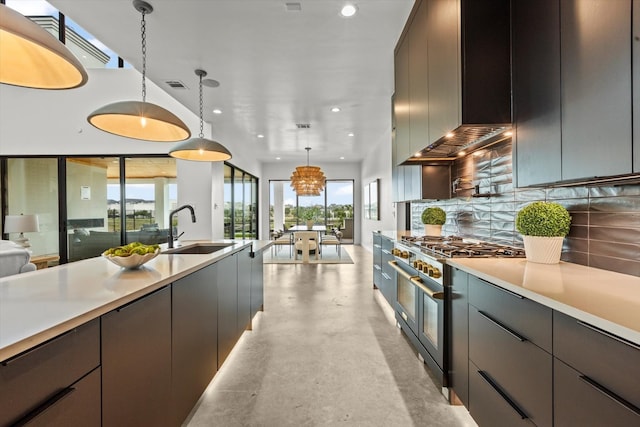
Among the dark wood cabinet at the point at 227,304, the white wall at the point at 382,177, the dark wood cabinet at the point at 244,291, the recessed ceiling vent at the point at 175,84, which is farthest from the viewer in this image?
the white wall at the point at 382,177

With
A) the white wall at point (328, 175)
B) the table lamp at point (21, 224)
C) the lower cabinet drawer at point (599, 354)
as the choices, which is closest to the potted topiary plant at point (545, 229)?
the lower cabinet drawer at point (599, 354)

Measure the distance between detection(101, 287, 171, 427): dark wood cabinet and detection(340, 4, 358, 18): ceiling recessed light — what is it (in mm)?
2417

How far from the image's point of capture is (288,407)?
1.89 meters

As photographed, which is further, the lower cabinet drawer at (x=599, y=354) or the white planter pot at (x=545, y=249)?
the white planter pot at (x=545, y=249)

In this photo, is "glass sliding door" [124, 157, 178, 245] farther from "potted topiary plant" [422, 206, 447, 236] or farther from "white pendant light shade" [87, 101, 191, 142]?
"potted topiary plant" [422, 206, 447, 236]

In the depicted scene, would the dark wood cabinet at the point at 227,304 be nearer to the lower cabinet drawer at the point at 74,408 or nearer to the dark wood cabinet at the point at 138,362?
the dark wood cabinet at the point at 138,362

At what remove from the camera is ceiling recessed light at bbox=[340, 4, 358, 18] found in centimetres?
233

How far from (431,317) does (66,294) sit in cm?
209

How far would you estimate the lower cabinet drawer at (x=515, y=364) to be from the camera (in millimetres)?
1079

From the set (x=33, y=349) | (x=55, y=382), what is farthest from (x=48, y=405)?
(x=33, y=349)

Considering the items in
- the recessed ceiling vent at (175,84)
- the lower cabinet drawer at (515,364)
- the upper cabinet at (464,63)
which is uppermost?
the recessed ceiling vent at (175,84)

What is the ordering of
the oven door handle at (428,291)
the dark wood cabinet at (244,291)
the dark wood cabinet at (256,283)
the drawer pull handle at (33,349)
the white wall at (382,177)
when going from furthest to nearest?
1. the white wall at (382,177)
2. the dark wood cabinet at (256,283)
3. the dark wood cabinet at (244,291)
4. the oven door handle at (428,291)
5. the drawer pull handle at (33,349)

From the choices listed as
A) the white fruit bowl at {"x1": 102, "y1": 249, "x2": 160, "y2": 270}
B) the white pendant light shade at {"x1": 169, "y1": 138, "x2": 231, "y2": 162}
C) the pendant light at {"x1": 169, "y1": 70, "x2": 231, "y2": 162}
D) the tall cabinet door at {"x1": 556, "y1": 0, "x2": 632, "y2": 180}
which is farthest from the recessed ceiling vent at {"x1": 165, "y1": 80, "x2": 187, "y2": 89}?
the tall cabinet door at {"x1": 556, "y1": 0, "x2": 632, "y2": 180}

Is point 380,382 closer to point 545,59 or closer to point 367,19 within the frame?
point 545,59
